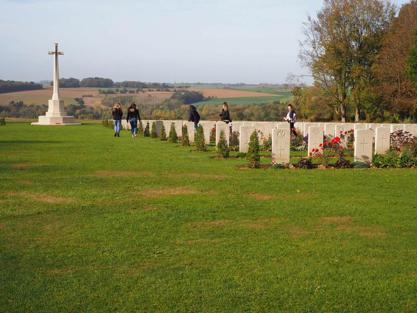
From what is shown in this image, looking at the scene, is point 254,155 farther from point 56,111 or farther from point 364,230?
point 56,111

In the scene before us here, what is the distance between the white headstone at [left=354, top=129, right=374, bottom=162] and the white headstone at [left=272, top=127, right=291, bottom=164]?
1.71 m

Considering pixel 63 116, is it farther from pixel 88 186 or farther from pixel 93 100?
A: pixel 88 186

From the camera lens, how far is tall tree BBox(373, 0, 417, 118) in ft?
124

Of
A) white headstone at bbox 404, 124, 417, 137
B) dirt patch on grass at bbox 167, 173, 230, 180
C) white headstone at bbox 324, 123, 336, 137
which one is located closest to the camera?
dirt patch on grass at bbox 167, 173, 230, 180

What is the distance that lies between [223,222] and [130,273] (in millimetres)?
2360

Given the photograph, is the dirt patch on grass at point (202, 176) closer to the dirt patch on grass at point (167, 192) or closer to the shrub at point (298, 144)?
the dirt patch on grass at point (167, 192)

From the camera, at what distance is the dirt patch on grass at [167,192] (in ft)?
33.0

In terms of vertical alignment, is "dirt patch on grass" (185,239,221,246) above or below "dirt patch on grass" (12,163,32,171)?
above

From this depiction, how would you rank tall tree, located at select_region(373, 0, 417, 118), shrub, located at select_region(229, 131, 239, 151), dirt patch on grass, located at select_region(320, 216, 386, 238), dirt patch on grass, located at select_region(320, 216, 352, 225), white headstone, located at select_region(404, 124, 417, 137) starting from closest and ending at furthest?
dirt patch on grass, located at select_region(320, 216, 386, 238)
dirt patch on grass, located at select_region(320, 216, 352, 225)
shrub, located at select_region(229, 131, 239, 151)
white headstone, located at select_region(404, 124, 417, 137)
tall tree, located at select_region(373, 0, 417, 118)

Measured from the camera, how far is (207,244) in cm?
672

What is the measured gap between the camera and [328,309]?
4824mm

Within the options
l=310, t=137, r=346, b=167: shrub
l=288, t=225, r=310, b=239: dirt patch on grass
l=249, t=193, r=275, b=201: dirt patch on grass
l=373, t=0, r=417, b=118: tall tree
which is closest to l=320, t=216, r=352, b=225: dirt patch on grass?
l=288, t=225, r=310, b=239: dirt patch on grass

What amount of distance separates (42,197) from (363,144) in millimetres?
8551

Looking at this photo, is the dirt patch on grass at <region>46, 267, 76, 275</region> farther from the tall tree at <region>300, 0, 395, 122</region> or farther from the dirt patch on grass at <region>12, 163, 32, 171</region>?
the tall tree at <region>300, 0, 395, 122</region>
